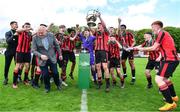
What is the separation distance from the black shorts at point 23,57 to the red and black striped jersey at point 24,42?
0.13 metres

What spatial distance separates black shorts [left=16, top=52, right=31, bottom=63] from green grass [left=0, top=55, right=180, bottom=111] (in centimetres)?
94

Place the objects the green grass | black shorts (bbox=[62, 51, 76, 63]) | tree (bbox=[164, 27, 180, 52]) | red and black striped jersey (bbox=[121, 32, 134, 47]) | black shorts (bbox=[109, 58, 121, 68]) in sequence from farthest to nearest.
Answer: tree (bbox=[164, 27, 180, 52]) → black shorts (bbox=[62, 51, 76, 63]) → red and black striped jersey (bbox=[121, 32, 134, 47]) → black shorts (bbox=[109, 58, 121, 68]) → the green grass

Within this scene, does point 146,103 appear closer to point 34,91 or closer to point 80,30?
point 34,91

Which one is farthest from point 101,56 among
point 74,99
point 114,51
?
point 74,99

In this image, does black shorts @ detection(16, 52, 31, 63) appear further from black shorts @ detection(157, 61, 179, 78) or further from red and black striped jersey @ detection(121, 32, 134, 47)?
black shorts @ detection(157, 61, 179, 78)

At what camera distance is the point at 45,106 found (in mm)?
9719

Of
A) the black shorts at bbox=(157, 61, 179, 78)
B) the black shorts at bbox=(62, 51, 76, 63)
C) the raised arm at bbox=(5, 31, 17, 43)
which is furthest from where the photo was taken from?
the black shorts at bbox=(62, 51, 76, 63)

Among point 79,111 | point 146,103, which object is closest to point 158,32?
point 146,103

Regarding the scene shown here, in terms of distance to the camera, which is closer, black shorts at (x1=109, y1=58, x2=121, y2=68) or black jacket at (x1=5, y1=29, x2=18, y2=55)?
black jacket at (x1=5, y1=29, x2=18, y2=55)

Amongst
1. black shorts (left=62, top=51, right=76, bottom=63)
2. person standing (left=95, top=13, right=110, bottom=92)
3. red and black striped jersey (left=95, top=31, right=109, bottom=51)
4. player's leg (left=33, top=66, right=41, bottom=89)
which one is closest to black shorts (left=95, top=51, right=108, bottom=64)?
person standing (left=95, top=13, right=110, bottom=92)

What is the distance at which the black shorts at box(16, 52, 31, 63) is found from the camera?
13.3 meters

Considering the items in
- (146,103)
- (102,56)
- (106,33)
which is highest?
(106,33)

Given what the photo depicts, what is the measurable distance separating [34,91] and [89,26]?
11.7ft

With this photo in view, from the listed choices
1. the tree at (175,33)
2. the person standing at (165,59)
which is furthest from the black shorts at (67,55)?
the tree at (175,33)
